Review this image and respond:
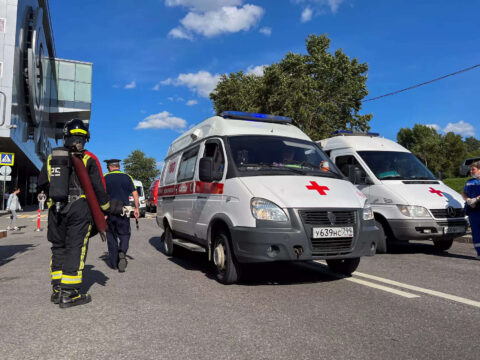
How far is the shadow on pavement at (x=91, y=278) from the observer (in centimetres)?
522

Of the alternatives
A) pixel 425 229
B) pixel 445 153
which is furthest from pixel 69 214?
pixel 445 153

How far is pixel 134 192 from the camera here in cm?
704

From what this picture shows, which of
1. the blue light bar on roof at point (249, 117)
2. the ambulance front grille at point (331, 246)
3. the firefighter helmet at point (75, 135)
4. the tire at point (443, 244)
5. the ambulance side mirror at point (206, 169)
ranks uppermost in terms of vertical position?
the blue light bar on roof at point (249, 117)

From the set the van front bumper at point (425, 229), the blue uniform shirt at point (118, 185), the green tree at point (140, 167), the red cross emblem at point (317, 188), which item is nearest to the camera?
the red cross emblem at point (317, 188)

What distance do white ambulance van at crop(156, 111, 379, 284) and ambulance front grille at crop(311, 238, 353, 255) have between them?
0.01m

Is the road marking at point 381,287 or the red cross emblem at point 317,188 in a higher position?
the red cross emblem at point 317,188

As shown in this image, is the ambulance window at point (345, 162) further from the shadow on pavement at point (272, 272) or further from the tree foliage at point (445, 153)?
the tree foliage at point (445, 153)

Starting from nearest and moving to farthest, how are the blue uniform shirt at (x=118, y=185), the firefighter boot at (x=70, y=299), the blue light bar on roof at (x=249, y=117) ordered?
the firefighter boot at (x=70, y=299), the blue light bar on roof at (x=249, y=117), the blue uniform shirt at (x=118, y=185)

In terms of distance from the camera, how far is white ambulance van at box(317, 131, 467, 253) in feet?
24.1

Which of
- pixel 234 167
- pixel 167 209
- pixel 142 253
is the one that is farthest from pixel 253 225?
pixel 142 253

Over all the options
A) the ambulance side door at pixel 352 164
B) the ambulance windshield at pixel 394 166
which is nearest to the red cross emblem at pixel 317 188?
the ambulance side door at pixel 352 164

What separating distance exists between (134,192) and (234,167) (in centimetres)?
245

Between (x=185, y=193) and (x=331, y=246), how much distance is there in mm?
2894

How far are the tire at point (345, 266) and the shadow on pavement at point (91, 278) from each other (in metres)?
3.16
